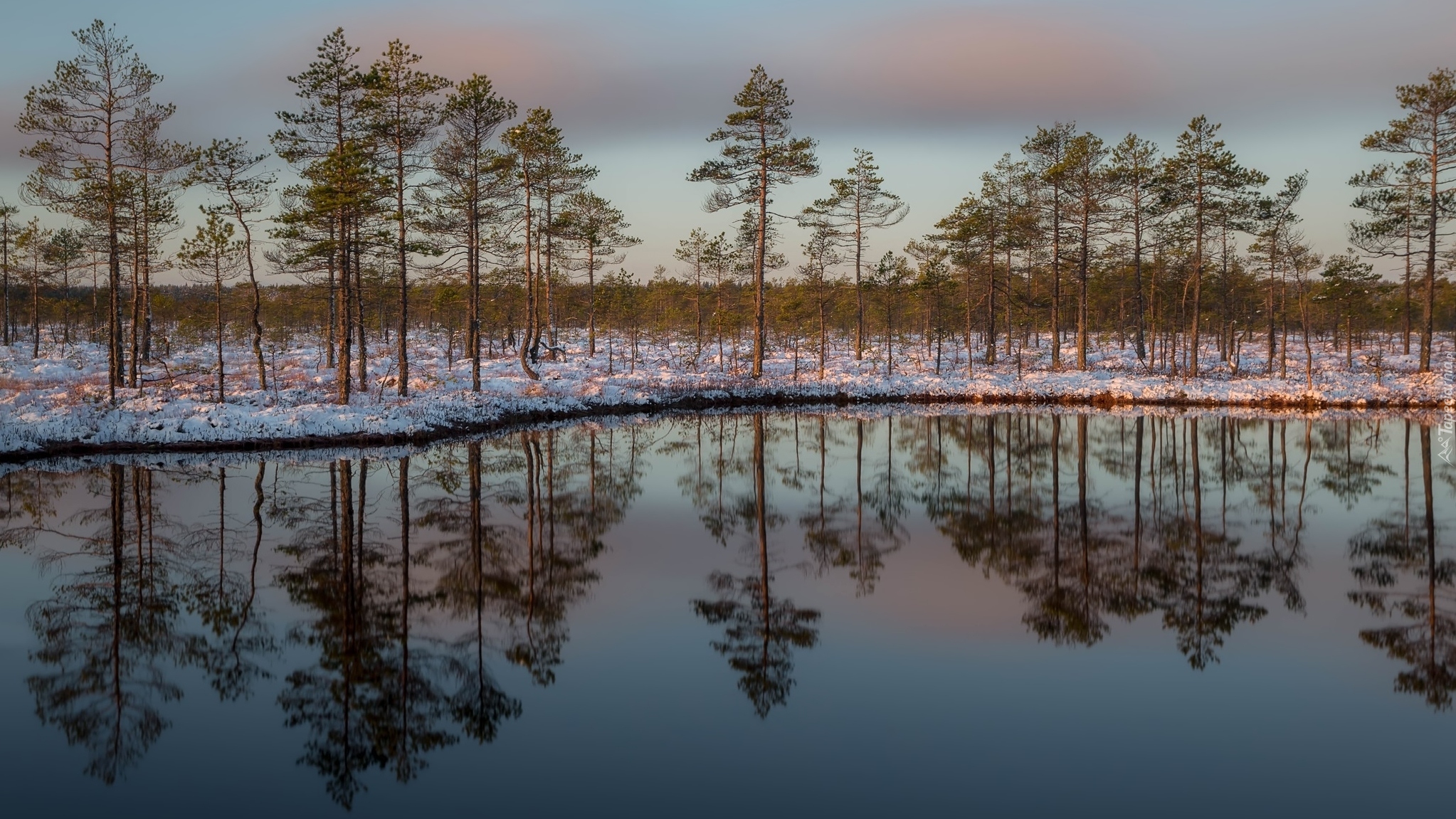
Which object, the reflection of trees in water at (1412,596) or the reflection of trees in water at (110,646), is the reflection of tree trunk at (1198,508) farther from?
the reflection of trees in water at (110,646)

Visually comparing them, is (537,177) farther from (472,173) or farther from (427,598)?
(427,598)

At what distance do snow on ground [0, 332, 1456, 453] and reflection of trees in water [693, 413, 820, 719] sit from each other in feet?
56.6

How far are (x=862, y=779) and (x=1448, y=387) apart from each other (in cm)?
4175

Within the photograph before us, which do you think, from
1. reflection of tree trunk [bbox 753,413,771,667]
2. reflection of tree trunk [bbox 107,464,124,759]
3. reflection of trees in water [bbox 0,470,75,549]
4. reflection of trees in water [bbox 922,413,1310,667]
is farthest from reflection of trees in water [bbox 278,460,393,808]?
reflection of trees in water [bbox 922,413,1310,667]

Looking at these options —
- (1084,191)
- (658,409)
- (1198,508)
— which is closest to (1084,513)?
(1198,508)

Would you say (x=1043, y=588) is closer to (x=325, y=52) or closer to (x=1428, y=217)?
(x=325, y=52)

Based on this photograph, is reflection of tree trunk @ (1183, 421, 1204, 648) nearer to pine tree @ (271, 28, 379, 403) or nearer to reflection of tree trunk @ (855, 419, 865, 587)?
reflection of tree trunk @ (855, 419, 865, 587)

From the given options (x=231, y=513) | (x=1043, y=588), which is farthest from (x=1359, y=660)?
(x=231, y=513)

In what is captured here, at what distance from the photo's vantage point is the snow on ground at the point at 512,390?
79.4 feet

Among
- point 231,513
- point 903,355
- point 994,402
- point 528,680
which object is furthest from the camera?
point 903,355

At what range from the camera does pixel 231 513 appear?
1509 cm

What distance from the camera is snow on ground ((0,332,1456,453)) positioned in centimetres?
2420

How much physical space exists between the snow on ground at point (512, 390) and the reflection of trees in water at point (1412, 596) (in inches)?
906

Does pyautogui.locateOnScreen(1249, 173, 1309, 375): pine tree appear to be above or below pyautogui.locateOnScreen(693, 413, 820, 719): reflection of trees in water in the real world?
above
